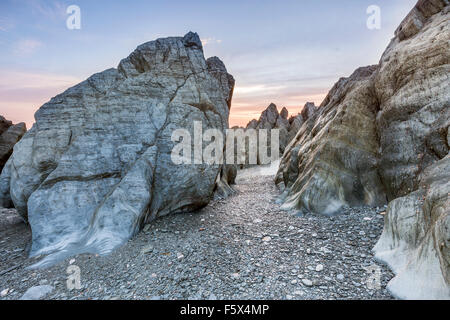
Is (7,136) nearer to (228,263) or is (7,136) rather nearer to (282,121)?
(228,263)

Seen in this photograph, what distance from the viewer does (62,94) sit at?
8.91 m

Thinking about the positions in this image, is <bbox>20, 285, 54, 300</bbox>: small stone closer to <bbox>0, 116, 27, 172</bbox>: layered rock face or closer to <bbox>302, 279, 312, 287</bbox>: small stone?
<bbox>302, 279, 312, 287</bbox>: small stone

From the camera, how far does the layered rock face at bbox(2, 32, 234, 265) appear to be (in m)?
7.24

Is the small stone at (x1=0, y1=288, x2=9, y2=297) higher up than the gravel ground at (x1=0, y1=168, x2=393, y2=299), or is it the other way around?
the gravel ground at (x1=0, y1=168, x2=393, y2=299)

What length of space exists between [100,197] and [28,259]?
2.54 metres

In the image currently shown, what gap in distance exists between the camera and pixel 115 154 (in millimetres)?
8438

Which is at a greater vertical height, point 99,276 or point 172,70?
point 172,70

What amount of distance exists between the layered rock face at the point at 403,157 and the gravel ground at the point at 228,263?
2.13ft

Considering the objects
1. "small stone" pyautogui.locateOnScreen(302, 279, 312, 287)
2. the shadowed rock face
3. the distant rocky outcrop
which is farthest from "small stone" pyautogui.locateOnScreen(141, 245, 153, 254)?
the distant rocky outcrop

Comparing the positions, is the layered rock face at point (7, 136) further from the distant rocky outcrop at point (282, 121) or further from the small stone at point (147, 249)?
the distant rocky outcrop at point (282, 121)

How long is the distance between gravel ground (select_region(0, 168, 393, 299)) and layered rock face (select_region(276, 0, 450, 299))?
2.13ft

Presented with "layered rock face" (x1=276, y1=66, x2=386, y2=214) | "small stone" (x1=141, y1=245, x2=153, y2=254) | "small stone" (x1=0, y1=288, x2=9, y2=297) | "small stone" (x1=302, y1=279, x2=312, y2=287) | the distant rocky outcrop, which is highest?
the distant rocky outcrop
